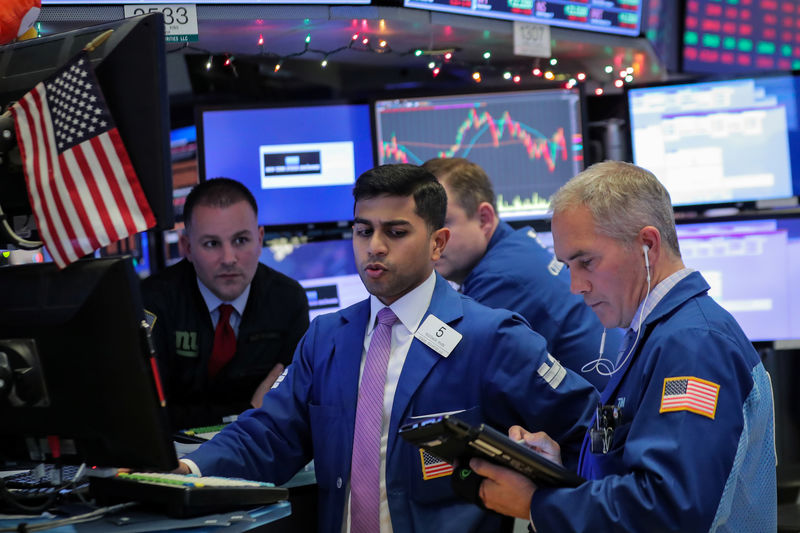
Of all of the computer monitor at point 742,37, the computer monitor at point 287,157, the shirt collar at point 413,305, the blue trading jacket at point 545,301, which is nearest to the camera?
the shirt collar at point 413,305

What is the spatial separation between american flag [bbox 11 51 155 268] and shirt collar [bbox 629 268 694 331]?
3.09 feet

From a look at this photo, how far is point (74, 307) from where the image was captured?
143cm

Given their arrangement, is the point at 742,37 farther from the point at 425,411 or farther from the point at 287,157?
the point at 425,411

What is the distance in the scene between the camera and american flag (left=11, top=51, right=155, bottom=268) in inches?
58.2

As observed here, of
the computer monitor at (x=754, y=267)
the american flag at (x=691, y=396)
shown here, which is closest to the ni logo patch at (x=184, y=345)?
the american flag at (x=691, y=396)

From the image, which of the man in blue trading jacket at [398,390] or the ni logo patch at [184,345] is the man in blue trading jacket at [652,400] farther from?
the ni logo patch at [184,345]

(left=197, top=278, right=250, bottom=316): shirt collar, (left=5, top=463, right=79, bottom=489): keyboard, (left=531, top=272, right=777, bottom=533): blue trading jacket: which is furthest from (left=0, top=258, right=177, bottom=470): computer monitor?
(left=197, top=278, right=250, bottom=316): shirt collar

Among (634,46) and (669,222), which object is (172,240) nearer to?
(634,46)

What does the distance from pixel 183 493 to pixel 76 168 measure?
1.80ft

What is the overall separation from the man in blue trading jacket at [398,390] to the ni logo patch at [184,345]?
79cm

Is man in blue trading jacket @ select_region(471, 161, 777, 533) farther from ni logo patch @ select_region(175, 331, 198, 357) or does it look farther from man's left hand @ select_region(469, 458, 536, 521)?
ni logo patch @ select_region(175, 331, 198, 357)

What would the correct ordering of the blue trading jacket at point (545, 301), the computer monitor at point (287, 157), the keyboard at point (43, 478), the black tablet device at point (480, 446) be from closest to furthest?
the black tablet device at point (480, 446) → the keyboard at point (43, 478) → the blue trading jacket at point (545, 301) → the computer monitor at point (287, 157)

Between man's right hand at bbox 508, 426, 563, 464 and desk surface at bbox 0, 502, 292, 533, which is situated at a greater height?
desk surface at bbox 0, 502, 292, 533

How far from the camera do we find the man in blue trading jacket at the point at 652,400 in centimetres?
162
